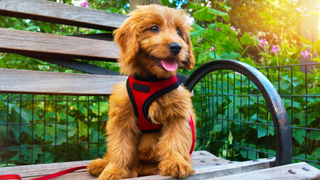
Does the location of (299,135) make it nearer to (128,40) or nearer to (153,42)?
(153,42)

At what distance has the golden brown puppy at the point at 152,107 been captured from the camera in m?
1.41

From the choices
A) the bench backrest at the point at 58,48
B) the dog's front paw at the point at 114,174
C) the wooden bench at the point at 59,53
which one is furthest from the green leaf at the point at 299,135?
the bench backrest at the point at 58,48

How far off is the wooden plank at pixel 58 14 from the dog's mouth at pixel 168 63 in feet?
4.25

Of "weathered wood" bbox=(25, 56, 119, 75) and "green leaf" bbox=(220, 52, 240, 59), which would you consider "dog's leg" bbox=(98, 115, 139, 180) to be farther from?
"green leaf" bbox=(220, 52, 240, 59)

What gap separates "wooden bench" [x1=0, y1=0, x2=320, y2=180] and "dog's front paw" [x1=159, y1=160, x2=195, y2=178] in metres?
0.45

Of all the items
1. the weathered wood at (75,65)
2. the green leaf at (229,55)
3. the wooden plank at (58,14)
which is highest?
the wooden plank at (58,14)

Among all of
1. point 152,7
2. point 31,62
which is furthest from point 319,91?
point 31,62

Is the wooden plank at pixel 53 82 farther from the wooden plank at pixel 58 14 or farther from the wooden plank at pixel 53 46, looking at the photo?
the wooden plank at pixel 58 14

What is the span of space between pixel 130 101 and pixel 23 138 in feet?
7.06

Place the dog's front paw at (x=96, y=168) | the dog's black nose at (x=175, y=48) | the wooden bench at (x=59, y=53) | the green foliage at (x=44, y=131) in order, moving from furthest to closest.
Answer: the green foliage at (x=44, y=131), the wooden bench at (x=59, y=53), the dog's front paw at (x=96, y=168), the dog's black nose at (x=175, y=48)

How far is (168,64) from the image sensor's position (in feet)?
4.62

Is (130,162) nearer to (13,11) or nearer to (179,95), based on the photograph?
(179,95)

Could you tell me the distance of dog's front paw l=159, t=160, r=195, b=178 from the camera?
131 cm

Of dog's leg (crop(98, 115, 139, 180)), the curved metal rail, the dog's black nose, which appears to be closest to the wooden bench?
the curved metal rail
